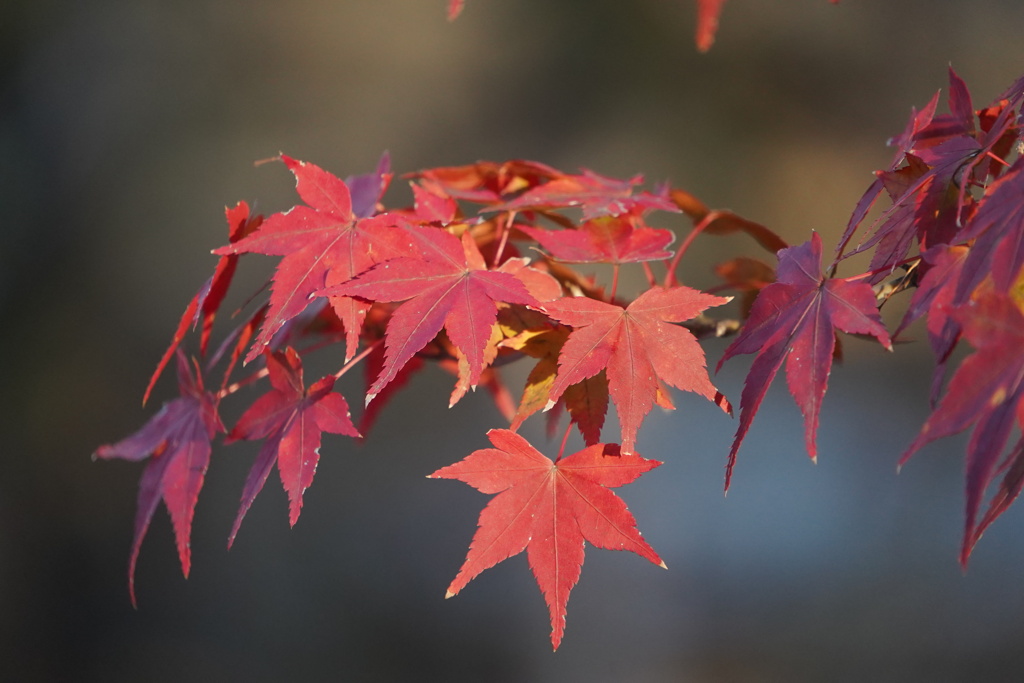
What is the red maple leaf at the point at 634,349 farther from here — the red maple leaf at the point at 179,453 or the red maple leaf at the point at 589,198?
the red maple leaf at the point at 179,453

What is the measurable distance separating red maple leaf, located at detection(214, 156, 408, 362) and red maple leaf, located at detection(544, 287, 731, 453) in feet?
0.45

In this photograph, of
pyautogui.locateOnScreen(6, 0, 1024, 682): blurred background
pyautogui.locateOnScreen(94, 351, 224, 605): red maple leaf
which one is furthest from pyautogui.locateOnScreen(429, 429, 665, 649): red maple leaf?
pyautogui.locateOnScreen(6, 0, 1024, 682): blurred background

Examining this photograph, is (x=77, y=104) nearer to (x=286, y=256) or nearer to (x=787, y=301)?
(x=286, y=256)

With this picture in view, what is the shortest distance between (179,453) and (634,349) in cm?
38

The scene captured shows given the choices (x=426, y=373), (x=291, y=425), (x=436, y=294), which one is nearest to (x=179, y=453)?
(x=291, y=425)

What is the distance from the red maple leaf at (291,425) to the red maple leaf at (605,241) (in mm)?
192

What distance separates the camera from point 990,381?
1.05 feet

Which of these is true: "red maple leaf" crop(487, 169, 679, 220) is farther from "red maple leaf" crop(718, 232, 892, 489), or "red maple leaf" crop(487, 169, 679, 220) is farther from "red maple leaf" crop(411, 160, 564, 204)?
"red maple leaf" crop(718, 232, 892, 489)

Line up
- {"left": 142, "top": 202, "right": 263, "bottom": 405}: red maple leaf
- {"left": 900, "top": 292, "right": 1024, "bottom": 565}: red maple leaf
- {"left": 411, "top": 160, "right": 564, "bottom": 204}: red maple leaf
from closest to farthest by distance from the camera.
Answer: {"left": 900, "top": 292, "right": 1024, "bottom": 565}: red maple leaf, {"left": 142, "top": 202, "right": 263, "bottom": 405}: red maple leaf, {"left": 411, "top": 160, "right": 564, "bottom": 204}: red maple leaf

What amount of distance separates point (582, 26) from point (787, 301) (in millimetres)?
1777

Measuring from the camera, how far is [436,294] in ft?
1.55

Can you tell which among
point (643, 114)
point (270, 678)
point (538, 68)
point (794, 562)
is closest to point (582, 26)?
point (538, 68)

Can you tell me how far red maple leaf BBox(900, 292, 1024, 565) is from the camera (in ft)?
1.04

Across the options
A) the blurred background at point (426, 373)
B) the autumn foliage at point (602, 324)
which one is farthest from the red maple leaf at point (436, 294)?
the blurred background at point (426, 373)
